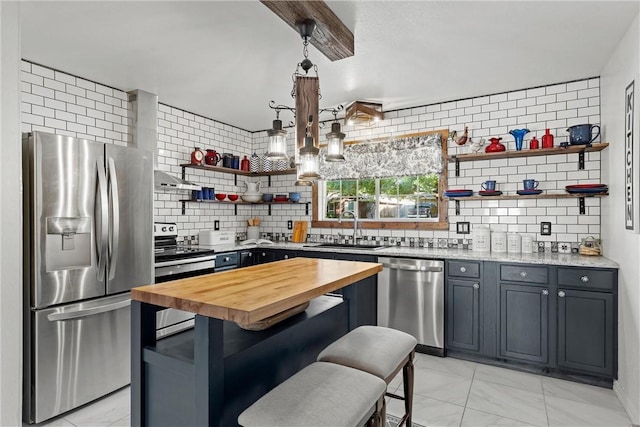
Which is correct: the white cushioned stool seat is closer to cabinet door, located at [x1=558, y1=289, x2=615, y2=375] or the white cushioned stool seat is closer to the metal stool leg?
the metal stool leg

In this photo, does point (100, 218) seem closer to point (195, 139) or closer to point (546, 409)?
point (195, 139)

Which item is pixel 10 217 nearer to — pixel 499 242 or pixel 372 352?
pixel 372 352

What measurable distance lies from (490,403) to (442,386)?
38cm

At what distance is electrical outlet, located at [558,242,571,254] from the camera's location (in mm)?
3555

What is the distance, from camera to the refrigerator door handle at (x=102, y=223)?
2.76 metres

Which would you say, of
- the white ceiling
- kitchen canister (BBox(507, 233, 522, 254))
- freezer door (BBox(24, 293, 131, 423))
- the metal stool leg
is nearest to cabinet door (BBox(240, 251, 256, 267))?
freezer door (BBox(24, 293, 131, 423))

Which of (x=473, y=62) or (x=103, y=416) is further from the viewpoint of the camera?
(x=473, y=62)

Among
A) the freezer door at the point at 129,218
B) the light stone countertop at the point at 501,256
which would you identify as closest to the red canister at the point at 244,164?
the light stone countertop at the point at 501,256

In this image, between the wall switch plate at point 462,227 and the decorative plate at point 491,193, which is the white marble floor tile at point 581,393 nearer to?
the wall switch plate at point 462,227

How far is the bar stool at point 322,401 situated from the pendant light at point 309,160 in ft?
3.38

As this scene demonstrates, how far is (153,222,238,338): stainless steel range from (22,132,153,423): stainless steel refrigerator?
0.32 metres

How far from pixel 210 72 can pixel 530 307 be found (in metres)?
3.57

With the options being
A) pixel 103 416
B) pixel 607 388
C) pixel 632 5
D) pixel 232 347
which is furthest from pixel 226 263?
pixel 632 5

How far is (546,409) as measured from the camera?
260cm
